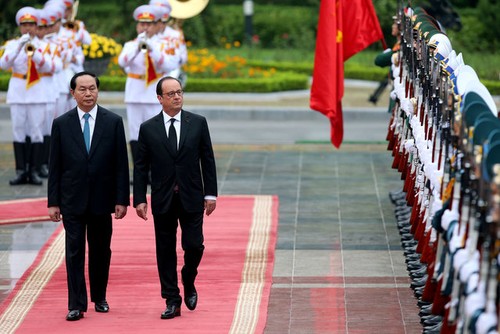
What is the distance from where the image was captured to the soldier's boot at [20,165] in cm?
1573

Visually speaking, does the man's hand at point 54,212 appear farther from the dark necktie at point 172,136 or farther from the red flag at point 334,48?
the red flag at point 334,48

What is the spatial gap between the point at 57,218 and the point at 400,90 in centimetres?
375

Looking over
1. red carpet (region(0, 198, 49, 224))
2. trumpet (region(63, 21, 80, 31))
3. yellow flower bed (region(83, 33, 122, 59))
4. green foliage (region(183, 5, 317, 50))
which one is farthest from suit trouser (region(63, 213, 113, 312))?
green foliage (region(183, 5, 317, 50))

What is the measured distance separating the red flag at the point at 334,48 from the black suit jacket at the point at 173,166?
13.1ft

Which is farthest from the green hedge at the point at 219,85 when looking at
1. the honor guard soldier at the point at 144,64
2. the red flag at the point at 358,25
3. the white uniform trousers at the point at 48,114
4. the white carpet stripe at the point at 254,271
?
the red flag at the point at 358,25

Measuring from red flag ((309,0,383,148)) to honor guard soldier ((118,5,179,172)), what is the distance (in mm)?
2184

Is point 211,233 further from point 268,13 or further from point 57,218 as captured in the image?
point 268,13

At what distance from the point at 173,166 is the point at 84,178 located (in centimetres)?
63

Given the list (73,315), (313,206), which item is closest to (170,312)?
(73,315)

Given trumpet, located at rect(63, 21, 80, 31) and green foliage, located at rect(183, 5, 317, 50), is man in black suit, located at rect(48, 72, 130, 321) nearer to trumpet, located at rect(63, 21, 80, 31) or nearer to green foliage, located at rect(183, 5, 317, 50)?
trumpet, located at rect(63, 21, 80, 31)

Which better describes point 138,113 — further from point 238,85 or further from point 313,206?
point 238,85

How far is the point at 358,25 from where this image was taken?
13828mm

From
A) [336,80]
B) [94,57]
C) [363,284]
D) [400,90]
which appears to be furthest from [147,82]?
[94,57]

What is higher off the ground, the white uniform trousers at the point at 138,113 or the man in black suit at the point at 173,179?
the man in black suit at the point at 173,179
